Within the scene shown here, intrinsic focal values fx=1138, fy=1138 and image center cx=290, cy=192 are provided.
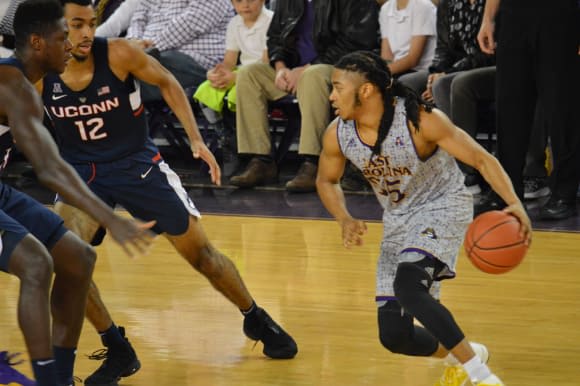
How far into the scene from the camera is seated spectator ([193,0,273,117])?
9.13 meters

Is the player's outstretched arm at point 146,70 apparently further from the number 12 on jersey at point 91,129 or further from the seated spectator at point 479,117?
the seated spectator at point 479,117

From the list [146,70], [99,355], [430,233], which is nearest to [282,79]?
[146,70]

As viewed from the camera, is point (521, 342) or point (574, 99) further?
point (574, 99)

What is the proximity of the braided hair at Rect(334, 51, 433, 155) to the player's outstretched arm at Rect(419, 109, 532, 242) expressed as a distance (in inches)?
2.3

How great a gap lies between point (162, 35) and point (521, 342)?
5301 mm

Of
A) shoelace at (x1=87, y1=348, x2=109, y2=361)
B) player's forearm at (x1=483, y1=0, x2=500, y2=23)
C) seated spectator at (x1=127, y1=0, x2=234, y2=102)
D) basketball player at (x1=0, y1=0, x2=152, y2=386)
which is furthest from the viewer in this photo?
seated spectator at (x1=127, y1=0, x2=234, y2=102)

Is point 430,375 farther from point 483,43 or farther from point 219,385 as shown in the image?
point 483,43

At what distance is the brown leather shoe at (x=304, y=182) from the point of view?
28.3ft

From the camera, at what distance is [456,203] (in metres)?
4.50

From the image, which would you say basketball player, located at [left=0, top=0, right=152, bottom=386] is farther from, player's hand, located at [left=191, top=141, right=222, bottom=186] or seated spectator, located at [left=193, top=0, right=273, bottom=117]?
seated spectator, located at [left=193, top=0, right=273, bottom=117]

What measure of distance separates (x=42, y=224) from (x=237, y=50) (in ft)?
17.8

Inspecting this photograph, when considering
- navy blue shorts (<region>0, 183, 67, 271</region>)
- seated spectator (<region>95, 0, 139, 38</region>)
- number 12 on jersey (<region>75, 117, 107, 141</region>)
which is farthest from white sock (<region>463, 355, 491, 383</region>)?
seated spectator (<region>95, 0, 139, 38</region>)

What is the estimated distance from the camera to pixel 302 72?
8.75 meters

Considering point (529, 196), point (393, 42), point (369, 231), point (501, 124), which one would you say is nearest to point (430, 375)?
point (369, 231)
